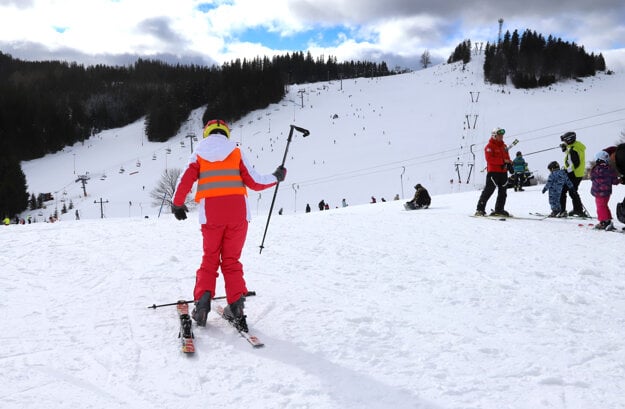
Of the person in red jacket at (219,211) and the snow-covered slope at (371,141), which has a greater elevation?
the snow-covered slope at (371,141)

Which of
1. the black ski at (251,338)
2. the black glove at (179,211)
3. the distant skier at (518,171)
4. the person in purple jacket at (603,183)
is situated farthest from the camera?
the distant skier at (518,171)

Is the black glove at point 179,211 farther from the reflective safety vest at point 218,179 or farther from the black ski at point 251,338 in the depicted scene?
the black ski at point 251,338

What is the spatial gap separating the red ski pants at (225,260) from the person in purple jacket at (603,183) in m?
6.70

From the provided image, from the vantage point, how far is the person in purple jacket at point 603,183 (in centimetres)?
741

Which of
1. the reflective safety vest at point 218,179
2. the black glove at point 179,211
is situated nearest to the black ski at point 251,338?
the black glove at point 179,211

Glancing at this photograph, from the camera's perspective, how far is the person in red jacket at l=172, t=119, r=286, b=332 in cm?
364

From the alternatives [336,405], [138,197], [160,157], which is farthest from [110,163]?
[336,405]

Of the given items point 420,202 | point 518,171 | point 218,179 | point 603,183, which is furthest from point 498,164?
point 518,171

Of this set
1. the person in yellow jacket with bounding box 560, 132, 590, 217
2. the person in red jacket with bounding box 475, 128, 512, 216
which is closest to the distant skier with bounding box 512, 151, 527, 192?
the person in yellow jacket with bounding box 560, 132, 590, 217

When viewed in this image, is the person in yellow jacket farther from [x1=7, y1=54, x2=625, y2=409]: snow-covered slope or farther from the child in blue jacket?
[x1=7, y1=54, x2=625, y2=409]: snow-covered slope

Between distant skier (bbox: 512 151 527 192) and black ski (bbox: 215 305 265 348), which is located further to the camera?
distant skier (bbox: 512 151 527 192)

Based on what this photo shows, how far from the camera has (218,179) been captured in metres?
3.67

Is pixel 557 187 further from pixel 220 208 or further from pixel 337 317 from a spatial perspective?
pixel 220 208

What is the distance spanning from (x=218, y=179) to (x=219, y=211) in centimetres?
28
